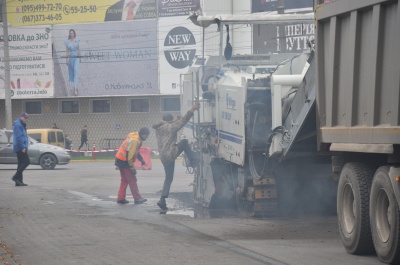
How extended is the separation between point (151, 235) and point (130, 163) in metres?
5.66

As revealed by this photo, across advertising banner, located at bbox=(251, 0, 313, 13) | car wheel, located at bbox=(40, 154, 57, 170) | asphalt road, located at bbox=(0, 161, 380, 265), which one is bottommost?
car wheel, located at bbox=(40, 154, 57, 170)

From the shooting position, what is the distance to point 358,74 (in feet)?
31.6

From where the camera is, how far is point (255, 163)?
1405 cm

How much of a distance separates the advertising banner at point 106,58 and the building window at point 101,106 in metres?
3.02

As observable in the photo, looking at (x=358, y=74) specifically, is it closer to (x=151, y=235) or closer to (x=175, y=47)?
(x=151, y=235)

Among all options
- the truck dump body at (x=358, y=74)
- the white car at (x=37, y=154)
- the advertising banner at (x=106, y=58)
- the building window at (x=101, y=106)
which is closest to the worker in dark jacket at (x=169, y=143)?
the truck dump body at (x=358, y=74)

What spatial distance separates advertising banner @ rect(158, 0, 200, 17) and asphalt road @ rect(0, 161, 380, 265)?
29.5m

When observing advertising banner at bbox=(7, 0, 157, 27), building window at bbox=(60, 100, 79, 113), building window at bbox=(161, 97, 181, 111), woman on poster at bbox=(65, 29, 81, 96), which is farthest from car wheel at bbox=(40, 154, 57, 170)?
building window at bbox=(60, 100, 79, 113)

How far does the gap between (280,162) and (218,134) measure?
2117 millimetres

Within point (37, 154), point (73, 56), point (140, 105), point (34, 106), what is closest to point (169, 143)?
point (37, 154)

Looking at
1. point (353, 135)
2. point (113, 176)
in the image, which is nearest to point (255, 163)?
point (353, 135)

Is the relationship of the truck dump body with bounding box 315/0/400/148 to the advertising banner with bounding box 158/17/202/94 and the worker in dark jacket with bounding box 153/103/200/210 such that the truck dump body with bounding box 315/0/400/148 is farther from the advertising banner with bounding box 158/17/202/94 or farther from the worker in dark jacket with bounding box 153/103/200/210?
the advertising banner with bounding box 158/17/202/94

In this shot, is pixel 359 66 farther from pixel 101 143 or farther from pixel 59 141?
pixel 101 143

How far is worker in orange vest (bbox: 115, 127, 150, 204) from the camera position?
1739cm
